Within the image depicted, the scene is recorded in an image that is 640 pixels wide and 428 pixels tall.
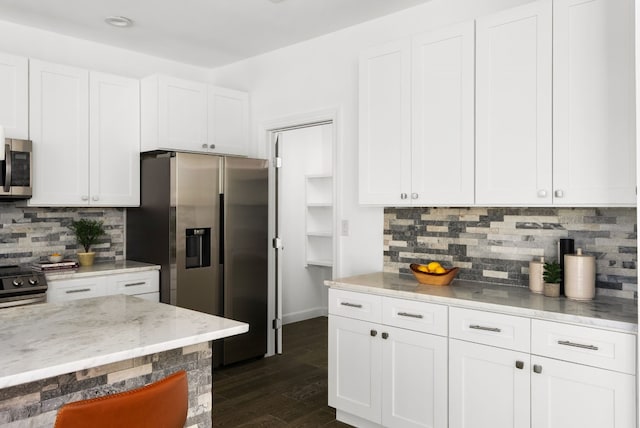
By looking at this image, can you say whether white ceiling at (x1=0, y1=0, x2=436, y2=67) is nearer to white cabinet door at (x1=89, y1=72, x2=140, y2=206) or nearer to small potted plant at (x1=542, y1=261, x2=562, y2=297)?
white cabinet door at (x1=89, y1=72, x2=140, y2=206)

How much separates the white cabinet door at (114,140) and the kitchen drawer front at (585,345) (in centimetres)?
330

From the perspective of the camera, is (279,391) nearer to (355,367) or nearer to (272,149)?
(355,367)

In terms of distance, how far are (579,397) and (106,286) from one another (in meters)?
3.22

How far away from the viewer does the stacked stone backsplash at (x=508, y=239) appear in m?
2.55

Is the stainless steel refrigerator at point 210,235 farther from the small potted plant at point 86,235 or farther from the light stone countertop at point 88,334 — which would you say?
the light stone countertop at point 88,334

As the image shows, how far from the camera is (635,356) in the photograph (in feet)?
6.64

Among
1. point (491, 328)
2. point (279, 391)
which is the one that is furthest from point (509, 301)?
point (279, 391)

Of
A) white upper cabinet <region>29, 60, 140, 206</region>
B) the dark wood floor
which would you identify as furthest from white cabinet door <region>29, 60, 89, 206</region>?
the dark wood floor

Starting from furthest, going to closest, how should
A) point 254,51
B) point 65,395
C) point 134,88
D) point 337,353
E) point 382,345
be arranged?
point 254,51 < point 134,88 < point 337,353 < point 382,345 < point 65,395

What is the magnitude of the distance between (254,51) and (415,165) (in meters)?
2.24

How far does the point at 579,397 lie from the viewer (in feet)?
7.12

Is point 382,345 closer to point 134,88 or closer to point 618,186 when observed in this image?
point 618,186

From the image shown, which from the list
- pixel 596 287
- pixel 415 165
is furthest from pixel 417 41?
pixel 596 287

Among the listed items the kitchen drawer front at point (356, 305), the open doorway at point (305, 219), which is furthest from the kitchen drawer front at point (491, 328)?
the open doorway at point (305, 219)
